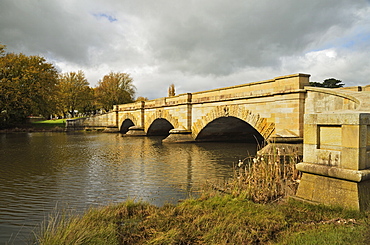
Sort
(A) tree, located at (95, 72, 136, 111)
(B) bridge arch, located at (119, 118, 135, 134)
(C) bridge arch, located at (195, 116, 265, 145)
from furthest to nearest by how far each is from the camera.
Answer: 1. (A) tree, located at (95, 72, 136, 111)
2. (B) bridge arch, located at (119, 118, 135, 134)
3. (C) bridge arch, located at (195, 116, 265, 145)

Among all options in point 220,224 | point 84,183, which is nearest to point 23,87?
point 84,183

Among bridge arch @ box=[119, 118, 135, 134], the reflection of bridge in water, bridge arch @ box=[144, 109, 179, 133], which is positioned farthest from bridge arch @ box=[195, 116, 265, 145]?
bridge arch @ box=[119, 118, 135, 134]

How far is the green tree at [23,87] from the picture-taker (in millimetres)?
35875

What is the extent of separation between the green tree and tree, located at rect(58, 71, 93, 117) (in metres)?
14.8

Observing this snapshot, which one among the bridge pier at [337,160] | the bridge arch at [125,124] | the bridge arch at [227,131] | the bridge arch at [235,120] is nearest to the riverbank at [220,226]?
the bridge pier at [337,160]

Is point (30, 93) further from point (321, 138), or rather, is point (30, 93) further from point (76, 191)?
point (321, 138)

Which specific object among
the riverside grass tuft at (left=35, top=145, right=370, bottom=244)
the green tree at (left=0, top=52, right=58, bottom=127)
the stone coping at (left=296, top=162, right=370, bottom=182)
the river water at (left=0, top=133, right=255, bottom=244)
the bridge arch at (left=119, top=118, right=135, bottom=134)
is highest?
the green tree at (left=0, top=52, right=58, bottom=127)

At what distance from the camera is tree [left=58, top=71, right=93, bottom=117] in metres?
54.6

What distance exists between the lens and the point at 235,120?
19641 millimetres

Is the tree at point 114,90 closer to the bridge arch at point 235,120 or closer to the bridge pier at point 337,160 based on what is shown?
the bridge arch at point 235,120

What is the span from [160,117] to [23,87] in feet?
75.2

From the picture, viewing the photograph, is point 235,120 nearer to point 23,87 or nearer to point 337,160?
point 337,160

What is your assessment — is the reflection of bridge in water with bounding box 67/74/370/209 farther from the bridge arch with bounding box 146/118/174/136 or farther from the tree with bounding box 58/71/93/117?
the tree with bounding box 58/71/93/117

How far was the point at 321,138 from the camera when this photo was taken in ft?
15.8
